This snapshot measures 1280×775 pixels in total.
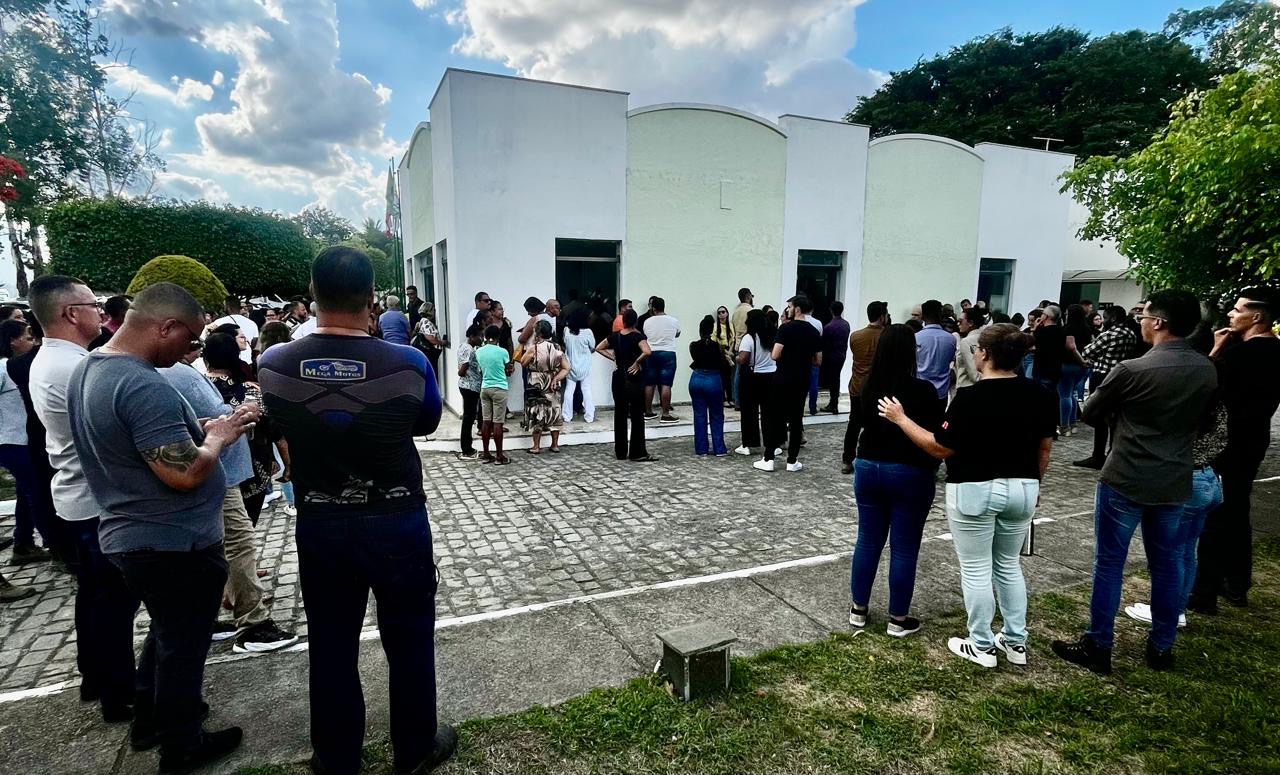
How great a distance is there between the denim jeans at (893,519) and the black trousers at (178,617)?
3.16 metres

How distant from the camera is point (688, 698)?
299 centimetres

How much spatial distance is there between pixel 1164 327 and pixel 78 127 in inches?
1259

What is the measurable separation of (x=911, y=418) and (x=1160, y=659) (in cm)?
188

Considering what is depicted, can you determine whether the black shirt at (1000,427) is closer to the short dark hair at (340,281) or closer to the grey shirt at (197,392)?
the short dark hair at (340,281)

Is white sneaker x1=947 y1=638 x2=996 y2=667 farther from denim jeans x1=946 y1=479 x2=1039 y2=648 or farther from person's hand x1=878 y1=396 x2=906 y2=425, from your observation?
person's hand x1=878 y1=396 x2=906 y2=425

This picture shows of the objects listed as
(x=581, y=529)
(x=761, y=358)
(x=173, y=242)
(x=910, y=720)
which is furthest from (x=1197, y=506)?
(x=173, y=242)

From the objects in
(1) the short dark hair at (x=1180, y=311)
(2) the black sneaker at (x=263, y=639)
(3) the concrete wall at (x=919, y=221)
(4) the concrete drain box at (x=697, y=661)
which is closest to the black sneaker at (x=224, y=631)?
(2) the black sneaker at (x=263, y=639)

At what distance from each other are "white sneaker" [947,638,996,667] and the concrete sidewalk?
0.72ft

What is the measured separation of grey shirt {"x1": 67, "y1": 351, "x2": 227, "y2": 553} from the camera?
2.29 m

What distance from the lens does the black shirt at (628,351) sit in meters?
7.63

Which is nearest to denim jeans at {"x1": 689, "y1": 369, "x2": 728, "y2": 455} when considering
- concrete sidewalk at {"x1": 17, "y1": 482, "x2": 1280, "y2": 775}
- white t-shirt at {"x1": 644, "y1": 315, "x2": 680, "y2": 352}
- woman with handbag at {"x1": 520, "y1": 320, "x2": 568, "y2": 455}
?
white t-shirt at {"x1": 644, "y1": 315, "x2": 680, "y2": 352}

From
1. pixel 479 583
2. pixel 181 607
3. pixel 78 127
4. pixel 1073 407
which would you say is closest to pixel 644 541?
pixel 479 583

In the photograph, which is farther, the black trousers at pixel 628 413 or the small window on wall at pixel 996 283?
the small window on wall at pixel 996 283

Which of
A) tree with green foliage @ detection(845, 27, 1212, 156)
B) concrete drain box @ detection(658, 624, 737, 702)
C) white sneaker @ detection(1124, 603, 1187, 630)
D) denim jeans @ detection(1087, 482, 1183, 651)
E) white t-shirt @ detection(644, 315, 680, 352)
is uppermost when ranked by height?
tree with green foliage @ detection(845, 27, 1212, 156)
